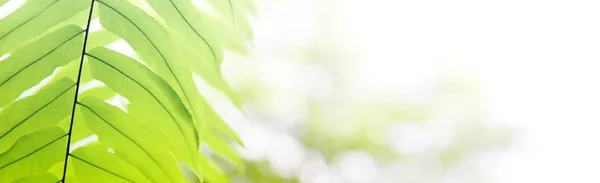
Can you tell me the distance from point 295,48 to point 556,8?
39cm

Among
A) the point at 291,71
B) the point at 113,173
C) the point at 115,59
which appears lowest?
the point at 113,173

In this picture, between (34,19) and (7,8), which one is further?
(7,8)

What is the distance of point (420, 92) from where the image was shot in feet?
2.73

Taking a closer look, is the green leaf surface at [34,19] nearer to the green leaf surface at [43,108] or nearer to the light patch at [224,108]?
the green leaf surface at [43,108]

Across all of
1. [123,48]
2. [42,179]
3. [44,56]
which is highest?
[123,48]

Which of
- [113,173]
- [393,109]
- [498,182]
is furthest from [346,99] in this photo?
[113,173]

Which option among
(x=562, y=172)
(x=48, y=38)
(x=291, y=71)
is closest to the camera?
(x=48, y=38)

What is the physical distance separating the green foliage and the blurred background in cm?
23

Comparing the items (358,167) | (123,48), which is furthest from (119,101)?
(358,167)

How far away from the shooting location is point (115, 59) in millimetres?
602

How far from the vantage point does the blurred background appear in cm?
78

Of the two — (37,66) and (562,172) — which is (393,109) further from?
(37,66)

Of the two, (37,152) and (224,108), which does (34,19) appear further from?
(224,108)

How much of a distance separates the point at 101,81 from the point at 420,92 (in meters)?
0.46
